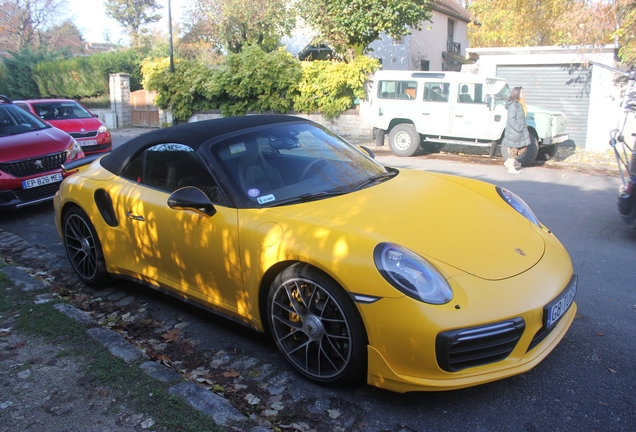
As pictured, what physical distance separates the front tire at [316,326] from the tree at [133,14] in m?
56.3

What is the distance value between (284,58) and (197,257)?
15.6m

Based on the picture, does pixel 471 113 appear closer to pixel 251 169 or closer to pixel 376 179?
pixel 376 179

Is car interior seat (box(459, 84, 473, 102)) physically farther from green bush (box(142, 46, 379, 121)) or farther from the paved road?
the paved road

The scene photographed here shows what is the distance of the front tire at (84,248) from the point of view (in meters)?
4.71

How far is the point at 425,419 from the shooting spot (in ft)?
9.36

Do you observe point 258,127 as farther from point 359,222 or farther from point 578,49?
point 578,49

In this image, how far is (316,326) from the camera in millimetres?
3100

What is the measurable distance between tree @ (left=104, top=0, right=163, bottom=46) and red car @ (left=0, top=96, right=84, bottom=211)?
4979 centimetres

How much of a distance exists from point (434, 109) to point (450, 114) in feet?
1.41

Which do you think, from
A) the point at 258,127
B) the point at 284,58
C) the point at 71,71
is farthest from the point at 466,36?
the point at 258,127

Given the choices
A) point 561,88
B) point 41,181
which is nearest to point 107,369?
point 41,181

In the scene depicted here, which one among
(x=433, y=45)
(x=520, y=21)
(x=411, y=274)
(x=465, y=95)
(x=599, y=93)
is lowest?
(x=411, y=274)

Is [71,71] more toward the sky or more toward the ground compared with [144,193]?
more toward the sky

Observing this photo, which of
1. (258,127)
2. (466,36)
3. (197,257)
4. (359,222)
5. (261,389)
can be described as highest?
(466,36)
